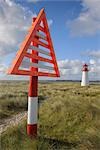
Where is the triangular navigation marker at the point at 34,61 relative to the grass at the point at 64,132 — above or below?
above

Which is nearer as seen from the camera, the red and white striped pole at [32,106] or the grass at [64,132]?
the grass at [64,132]

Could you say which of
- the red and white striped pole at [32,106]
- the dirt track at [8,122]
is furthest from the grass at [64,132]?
the dirt track at [8,122]

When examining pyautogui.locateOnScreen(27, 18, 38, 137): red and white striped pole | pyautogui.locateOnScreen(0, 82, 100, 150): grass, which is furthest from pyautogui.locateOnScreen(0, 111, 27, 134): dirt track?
pyautogui.locateOnScreen(27, 18, 38, 137): red and white striped pole

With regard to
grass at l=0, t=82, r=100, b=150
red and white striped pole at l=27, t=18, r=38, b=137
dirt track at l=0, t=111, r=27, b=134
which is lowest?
dirt track at l=0, t=111, r=27, b=134

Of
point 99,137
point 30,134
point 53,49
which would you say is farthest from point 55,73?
point 99,137

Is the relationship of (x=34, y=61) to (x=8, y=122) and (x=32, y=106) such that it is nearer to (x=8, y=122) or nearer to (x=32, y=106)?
(x=32, y=106)

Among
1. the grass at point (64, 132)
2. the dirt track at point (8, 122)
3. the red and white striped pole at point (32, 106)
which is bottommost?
the dirt track at point (8, 122)

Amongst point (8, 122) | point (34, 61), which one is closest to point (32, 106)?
point (34, 61)

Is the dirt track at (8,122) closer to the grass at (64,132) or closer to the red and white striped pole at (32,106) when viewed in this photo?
the grass at (64,132)

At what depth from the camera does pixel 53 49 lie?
23.5ft

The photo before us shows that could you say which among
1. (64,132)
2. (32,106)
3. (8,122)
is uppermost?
(32,106)

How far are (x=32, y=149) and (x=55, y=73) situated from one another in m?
2.37

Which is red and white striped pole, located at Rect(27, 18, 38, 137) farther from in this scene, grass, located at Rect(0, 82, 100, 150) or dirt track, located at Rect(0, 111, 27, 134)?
dirt track, located at Rect(0, 111, 27, 134)

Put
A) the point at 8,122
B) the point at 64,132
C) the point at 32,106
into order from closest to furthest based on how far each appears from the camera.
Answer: the point at 32,106, the point at 64,132, the point at 8,122
